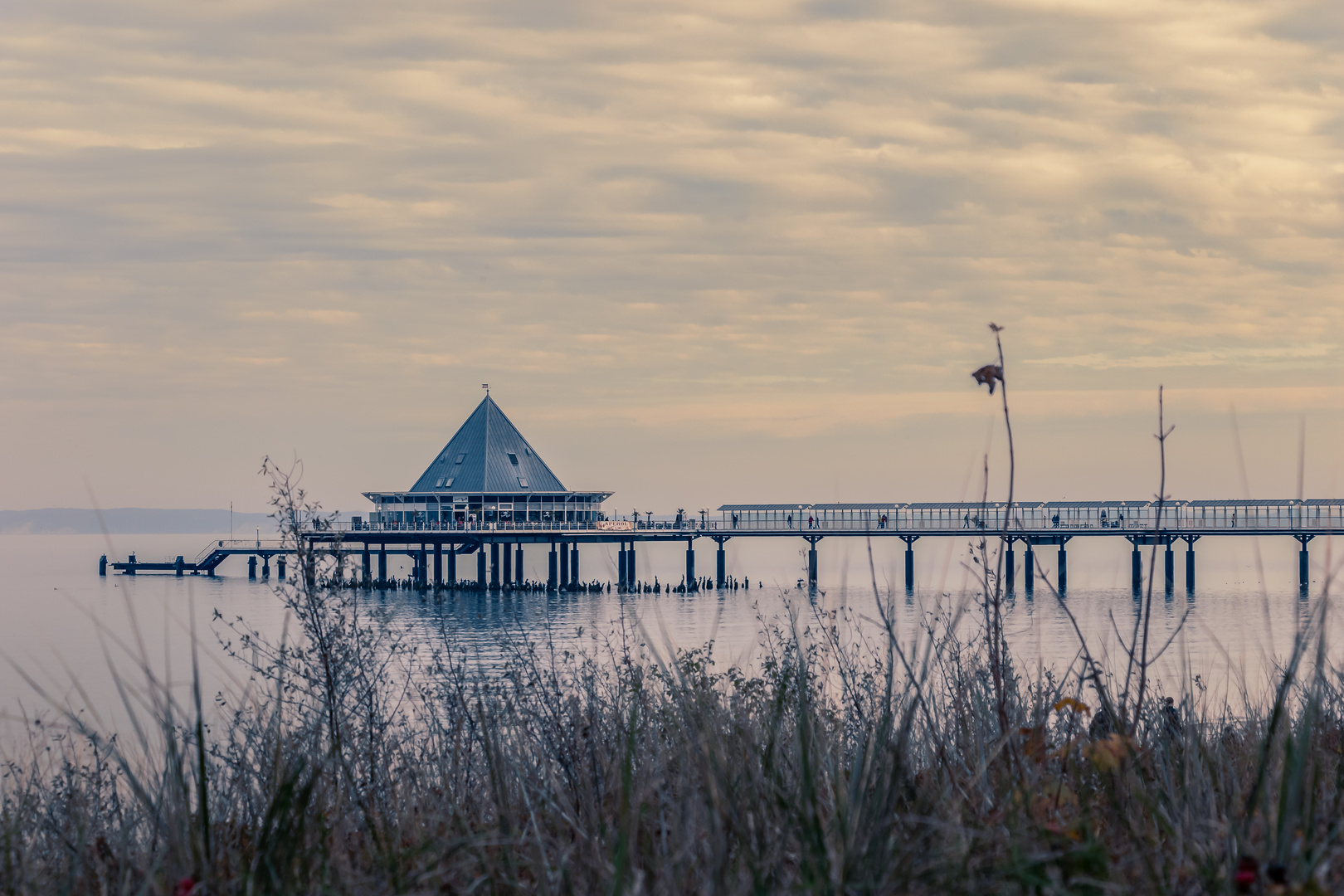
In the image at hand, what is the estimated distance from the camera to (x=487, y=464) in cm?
7794

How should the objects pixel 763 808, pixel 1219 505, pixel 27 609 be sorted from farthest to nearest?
1. pixel 1219 505
2. pixel 27 609
3. pixel 763 808

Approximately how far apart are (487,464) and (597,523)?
26.0ft

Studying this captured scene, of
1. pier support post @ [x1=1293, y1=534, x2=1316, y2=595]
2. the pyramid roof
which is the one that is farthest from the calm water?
the pyramid roof

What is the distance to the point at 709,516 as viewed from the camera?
75062 mm

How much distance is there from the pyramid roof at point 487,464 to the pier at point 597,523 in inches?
3.2

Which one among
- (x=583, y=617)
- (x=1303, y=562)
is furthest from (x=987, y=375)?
(x=1303, y=562)

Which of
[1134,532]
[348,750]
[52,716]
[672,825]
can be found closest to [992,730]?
[672,825]

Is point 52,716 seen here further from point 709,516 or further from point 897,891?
point 709,516

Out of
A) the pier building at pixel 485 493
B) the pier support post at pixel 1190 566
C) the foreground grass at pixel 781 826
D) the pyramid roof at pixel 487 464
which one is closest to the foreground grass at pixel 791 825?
the foreground grass at pixel 781 826

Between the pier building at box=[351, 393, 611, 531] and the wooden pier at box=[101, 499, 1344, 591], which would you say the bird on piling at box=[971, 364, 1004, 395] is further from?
the pier building at box=[351, 393, 611, 531]

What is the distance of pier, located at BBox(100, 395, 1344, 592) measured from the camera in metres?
66.4

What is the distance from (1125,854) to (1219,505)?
67.6 meters

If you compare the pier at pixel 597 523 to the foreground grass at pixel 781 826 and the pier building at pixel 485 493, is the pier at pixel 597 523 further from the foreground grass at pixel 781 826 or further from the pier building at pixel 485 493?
the foreground grass at pixel 781 826

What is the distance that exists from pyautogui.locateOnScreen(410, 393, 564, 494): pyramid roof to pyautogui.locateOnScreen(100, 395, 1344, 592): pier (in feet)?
0.27
